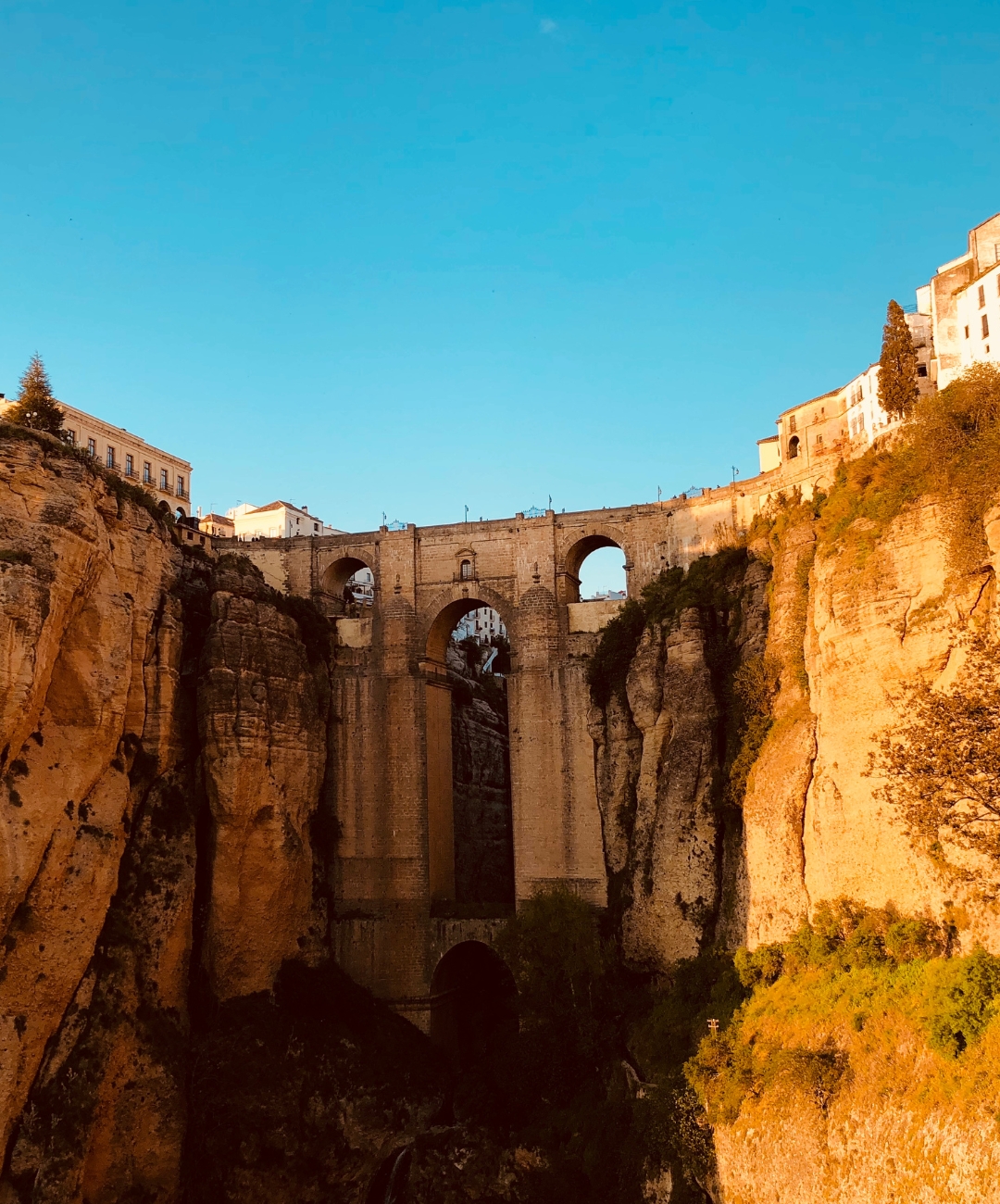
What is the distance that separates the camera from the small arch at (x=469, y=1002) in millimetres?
39312

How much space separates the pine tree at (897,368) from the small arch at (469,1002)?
73.9 feet

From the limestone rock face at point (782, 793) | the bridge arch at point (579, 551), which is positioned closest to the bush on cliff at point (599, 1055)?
the limestone rock face at point (782, 793)

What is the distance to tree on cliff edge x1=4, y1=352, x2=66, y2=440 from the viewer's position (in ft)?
122

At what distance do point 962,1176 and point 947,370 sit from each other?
79.3 ft

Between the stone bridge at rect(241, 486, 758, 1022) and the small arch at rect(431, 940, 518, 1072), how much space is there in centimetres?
108

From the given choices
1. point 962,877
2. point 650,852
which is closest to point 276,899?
point 650,852

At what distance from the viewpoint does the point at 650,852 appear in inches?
1378

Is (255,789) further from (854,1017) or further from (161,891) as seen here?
(854,1017)

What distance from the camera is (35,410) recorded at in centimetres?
3769

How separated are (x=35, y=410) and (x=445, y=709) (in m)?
17.9

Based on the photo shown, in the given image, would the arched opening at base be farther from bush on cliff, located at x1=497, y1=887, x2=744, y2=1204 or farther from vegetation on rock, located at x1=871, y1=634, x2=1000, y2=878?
vegetation on rock, located at x1=871, y1=634, x2=1000, y2=878

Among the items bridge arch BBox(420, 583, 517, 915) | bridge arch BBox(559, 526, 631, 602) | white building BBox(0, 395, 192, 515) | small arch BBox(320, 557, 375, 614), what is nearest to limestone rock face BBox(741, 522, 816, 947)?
bridge arch BBox(559, 526, 631, 602)

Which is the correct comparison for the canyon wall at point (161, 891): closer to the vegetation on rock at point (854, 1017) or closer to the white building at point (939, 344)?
the vegetation on rock at point (854, 1017)

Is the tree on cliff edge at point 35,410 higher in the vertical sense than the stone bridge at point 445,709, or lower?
higher
